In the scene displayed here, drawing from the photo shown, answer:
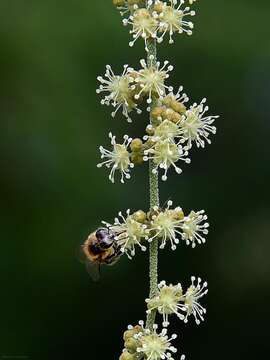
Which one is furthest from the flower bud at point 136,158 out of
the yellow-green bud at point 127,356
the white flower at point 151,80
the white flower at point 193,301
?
the yellow-green bud at point 127,356

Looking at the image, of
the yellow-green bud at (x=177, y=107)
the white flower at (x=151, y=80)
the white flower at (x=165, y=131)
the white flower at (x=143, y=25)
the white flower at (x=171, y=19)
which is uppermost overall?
the white flower at (x=171, y=19)

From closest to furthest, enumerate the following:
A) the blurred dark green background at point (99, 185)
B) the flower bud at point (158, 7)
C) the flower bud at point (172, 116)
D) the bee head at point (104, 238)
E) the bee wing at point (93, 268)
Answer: the flower bud at point (172, 116) → the flower bud at point (158, 7) → the bee head at point (104, 238) → the bee wing at point (93, 268) → the blurred dark green background at point (99, 185)

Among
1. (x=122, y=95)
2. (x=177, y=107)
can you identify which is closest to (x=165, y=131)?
(x=177, y=107)

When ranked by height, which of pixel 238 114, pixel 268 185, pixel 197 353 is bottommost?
pixel 197 353

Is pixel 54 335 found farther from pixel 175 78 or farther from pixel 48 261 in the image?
pixel 175 78

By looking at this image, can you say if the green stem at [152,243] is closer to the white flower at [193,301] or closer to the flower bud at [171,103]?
the flower bud at [171,103]

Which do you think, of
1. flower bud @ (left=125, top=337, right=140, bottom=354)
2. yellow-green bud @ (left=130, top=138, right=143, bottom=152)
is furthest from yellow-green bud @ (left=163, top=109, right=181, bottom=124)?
flower bud @ (left=125, top=337, right=140, bottom=354)

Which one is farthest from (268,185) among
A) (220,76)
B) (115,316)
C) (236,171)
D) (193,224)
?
(193,224)
